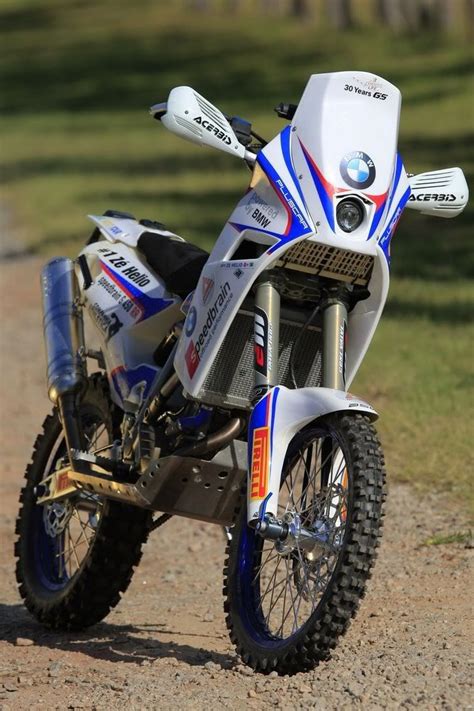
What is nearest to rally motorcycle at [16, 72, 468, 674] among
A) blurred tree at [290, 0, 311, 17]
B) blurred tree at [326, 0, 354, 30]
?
blurred tree at [326, 0, 354, 30]

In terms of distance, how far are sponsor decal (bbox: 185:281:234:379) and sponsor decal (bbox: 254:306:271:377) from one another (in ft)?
0.39

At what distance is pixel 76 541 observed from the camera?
6.67m

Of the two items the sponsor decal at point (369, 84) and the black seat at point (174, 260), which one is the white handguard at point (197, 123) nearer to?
the sponsor decal at point (369, 84)

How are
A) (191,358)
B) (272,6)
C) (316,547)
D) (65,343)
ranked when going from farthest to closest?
(272,6) < (65,343) < (191,358) < (316,547)

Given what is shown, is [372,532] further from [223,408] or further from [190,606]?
[190,606]

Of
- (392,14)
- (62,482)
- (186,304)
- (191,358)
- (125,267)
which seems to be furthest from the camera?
(392,14)

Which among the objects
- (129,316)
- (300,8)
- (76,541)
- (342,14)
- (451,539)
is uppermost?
(300,8)

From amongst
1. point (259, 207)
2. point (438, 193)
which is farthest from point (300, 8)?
point (259, 207)

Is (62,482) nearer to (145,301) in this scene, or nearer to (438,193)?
(145,301)

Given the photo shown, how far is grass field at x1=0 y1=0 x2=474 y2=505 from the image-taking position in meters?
10.8

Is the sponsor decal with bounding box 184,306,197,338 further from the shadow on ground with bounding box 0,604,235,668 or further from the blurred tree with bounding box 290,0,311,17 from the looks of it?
the blurred tree with bounding box 290,0,311,17

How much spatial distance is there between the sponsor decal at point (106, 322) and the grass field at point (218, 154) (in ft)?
8.23

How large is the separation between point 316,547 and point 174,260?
1.54 m

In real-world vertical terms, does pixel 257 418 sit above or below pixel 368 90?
below
